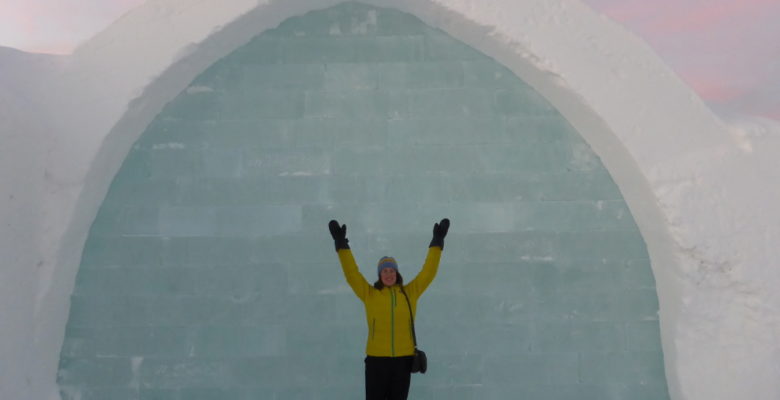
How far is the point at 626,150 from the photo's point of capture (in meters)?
4.63

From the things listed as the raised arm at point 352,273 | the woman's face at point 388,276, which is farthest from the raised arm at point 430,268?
the raised arm at point 352,273

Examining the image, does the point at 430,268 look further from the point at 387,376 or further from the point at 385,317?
the point at 387,376

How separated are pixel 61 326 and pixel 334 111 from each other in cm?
226

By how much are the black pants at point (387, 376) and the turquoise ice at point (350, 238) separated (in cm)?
77

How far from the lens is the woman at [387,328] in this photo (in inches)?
153

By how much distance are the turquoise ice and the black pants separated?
769 millimetres

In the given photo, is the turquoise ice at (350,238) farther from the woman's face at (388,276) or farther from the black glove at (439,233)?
the woman's face at (388,276)

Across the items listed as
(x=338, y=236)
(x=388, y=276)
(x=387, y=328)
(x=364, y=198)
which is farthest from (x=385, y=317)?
(x=364, y=198)

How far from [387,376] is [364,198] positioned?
1327 millimetres

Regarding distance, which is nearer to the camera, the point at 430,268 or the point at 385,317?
the point at 385,317

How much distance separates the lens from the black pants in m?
3.89

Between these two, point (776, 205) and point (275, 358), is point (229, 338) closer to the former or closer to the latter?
point (275, 358)

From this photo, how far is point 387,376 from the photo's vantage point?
3.90m

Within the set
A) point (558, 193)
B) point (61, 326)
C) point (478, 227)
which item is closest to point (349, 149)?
point (478, 227)
